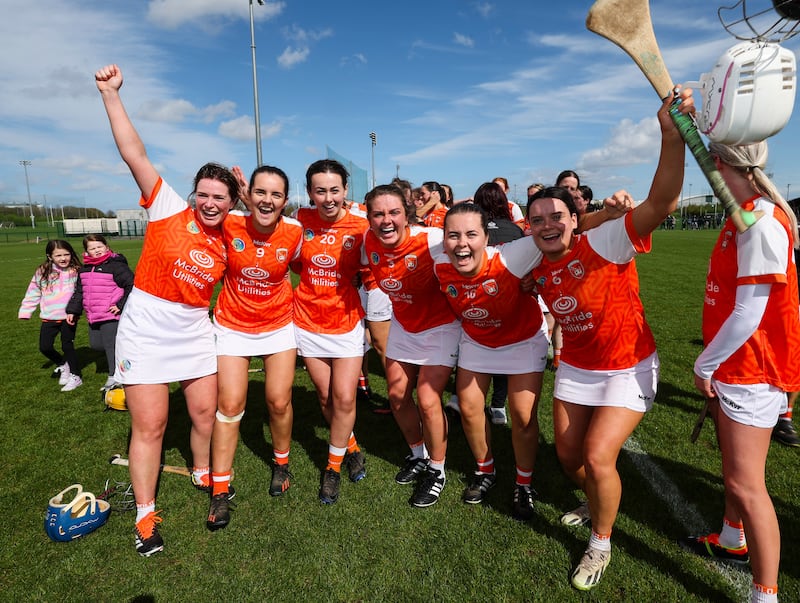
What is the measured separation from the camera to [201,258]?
285cm

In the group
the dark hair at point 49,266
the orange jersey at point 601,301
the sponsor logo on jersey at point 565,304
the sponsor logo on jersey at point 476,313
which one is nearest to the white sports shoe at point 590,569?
the orange jersey at point 601,301

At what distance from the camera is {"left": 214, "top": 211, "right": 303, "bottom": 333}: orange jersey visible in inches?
118

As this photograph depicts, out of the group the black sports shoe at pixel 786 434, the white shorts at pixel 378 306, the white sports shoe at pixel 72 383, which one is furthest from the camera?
the white sports shoe at pixel 72 383

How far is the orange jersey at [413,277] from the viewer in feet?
10.2

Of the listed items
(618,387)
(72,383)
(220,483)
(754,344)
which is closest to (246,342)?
(220,483)

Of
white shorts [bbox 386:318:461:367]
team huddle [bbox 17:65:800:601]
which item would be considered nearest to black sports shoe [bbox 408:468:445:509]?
team huddle [bbox 17:65:800:601]

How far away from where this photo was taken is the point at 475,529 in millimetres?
2887

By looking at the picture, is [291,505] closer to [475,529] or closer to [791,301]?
[475,529]

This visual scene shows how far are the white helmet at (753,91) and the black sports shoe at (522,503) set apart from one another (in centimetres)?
232

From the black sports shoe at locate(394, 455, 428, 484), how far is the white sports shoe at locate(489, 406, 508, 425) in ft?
3.68

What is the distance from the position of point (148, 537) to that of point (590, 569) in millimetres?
2492

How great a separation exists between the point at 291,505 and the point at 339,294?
1.49 meters

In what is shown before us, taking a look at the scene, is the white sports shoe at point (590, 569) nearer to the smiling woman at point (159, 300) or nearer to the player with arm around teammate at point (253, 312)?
the player with arm around teammate at point (253, 312)

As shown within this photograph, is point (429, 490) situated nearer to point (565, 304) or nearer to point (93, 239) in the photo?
point (565, 304)
